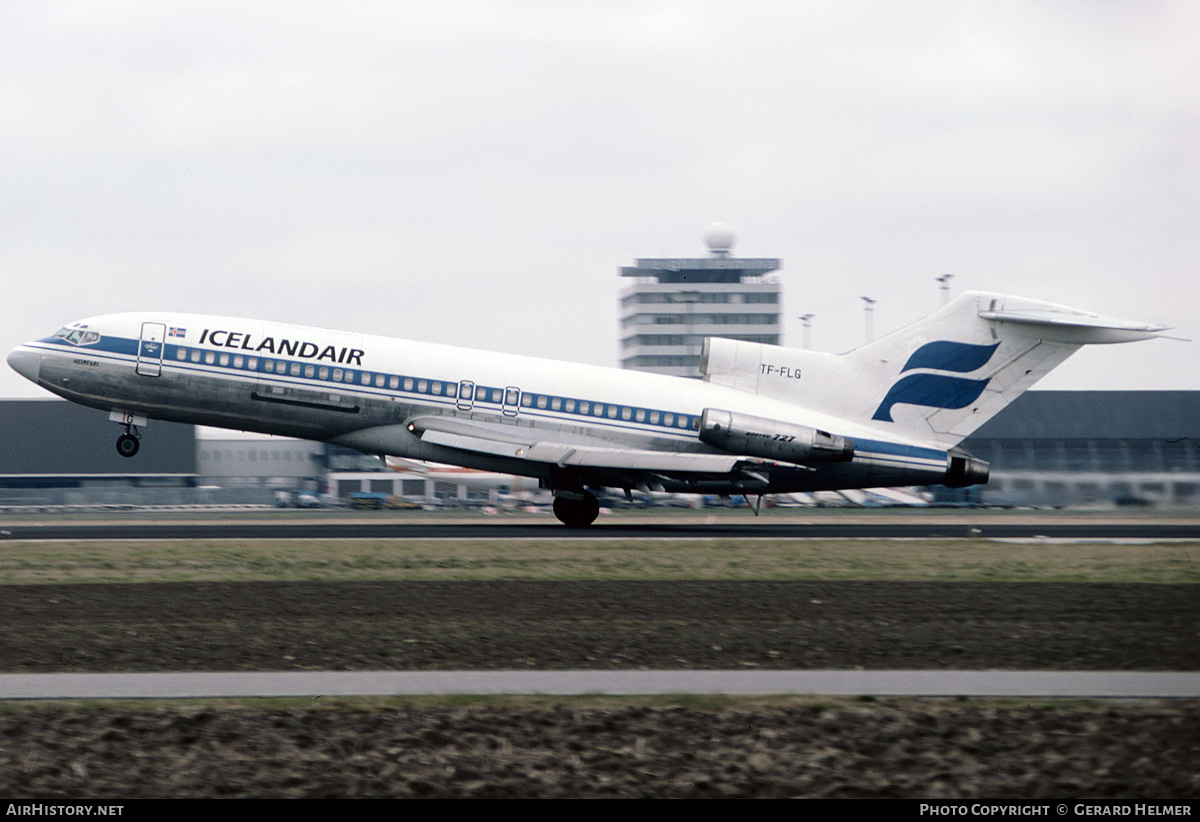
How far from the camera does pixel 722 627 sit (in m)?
16.5

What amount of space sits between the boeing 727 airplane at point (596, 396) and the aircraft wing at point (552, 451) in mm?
48

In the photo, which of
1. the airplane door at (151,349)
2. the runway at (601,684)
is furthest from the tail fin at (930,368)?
the runway at (601,684)

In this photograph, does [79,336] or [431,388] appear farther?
[79,336]

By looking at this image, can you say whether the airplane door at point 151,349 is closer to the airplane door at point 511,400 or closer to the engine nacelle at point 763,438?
the airplane door at point 511,400

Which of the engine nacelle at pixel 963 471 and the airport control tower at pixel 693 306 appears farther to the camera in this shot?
the airport control tower at pixel 693 306

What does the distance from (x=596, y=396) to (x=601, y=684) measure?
23.5 meters

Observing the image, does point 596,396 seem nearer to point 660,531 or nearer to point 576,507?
point 576,507

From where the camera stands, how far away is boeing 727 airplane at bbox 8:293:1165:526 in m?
35.0

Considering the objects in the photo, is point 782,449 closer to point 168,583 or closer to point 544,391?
point 544,391

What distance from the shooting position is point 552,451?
34938 millimetres

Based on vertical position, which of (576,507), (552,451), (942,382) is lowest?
(576,507)

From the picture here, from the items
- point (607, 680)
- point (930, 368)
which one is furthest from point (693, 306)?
point (607, 680)

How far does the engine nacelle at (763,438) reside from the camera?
35156 mm

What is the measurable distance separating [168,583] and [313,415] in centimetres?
1421
